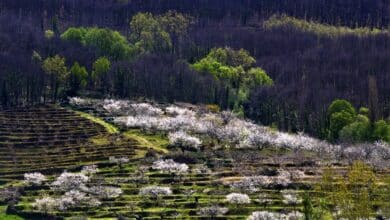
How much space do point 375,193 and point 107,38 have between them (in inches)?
4327

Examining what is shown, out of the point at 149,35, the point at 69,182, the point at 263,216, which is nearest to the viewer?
the point at 263,216

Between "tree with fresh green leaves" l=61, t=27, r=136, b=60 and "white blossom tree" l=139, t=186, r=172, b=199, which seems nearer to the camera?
"white blossom tree" l=139, t=186, r=172, b=199

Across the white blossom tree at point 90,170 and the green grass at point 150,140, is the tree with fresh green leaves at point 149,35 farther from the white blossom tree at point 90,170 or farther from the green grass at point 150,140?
the white blossom tree at point 90,170

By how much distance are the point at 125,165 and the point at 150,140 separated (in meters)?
15.5

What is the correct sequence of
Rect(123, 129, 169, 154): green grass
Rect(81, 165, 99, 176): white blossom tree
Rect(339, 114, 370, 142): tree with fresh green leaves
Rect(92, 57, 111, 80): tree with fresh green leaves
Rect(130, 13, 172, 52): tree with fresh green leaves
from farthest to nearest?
Rect(130, 13, 172, 52): tree with fresh green leaves, Rect(92, 57, 111, 80): tree with fresh green leaves, Rect(339, 114, 370, 142): tree with fresh green leaves, Rect(123, 129, 169, 154): green grass, Rect(81, 165, 99, 176): white blossom tree

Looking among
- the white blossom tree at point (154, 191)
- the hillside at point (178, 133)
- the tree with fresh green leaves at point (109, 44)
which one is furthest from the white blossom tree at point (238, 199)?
the tree with fresh green leaves at point (109, 44)

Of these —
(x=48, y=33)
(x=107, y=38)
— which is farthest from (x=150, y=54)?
(x=48, y=33)

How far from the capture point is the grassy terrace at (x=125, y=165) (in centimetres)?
8038

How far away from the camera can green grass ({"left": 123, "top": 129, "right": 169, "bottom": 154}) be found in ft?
349

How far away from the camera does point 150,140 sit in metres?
111

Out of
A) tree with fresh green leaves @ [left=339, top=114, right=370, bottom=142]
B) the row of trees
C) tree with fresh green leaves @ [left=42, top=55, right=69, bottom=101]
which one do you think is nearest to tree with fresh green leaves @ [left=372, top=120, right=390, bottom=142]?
the row of trees

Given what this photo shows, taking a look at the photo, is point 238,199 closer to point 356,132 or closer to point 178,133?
point 178,133

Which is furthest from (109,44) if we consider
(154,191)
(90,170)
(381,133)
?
(154,191)

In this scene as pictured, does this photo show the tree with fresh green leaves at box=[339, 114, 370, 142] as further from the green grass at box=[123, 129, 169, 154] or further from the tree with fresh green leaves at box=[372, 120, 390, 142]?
the green grass at box=[123, 129, 169, 154]
